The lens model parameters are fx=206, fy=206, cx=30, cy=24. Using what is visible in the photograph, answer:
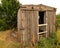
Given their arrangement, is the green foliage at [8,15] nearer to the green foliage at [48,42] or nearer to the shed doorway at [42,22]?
the shed doorway at [42,22]

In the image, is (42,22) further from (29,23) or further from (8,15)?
(8,15)

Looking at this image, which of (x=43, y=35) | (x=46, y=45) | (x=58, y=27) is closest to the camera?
(x=46, y=45)

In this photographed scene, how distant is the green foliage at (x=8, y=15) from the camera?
16.0 metres

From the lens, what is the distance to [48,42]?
13.5m

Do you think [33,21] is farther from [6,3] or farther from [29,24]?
[6,3]

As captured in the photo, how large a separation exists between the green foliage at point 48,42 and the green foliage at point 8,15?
3370 mm

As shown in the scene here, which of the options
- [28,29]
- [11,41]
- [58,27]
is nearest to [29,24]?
[28,29]

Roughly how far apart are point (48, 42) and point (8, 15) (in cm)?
439

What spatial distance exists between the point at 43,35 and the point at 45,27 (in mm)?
584

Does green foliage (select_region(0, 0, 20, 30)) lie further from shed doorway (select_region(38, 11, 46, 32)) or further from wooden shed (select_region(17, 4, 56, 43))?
wooden shed (select_region(17, 4, 56, 43))

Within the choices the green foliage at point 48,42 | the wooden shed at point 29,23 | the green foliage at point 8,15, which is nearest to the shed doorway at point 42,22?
the wooden shed at point 29,23

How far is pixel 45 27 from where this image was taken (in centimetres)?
1443

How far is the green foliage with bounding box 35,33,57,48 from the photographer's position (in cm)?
1292

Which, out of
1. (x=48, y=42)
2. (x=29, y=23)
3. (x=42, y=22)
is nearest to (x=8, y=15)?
(x=42, y=22)
